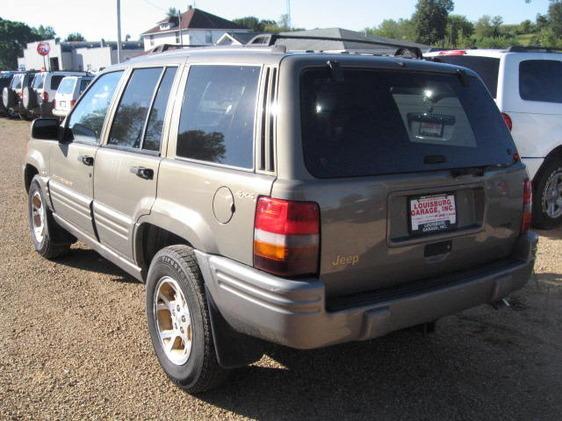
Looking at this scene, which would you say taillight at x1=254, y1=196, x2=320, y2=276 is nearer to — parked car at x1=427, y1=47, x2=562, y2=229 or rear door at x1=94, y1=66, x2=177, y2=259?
rear door at x1=94, y1=66, x2=177, y2=259

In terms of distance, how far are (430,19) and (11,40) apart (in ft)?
272

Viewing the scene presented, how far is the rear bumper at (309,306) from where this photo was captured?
2604 millimetres

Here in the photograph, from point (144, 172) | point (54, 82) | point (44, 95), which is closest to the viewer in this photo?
point (144, 172)

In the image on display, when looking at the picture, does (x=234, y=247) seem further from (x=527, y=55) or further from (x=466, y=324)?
(x=527, y=55)

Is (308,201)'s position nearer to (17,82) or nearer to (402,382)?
(402,382)

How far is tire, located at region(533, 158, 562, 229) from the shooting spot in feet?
21.8

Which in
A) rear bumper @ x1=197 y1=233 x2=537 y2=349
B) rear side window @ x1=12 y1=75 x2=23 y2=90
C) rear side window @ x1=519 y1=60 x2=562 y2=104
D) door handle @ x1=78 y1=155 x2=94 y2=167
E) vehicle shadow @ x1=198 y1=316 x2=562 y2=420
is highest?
rear side window @ x1=12 y1=75 x2=23 y2=90

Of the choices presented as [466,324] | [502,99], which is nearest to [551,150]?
[502,99]

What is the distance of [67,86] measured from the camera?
19.0 meters

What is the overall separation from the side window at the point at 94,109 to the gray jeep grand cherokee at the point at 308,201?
0.59m

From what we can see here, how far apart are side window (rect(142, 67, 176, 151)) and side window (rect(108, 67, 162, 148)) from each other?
0.09 m

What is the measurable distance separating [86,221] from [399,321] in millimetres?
2659

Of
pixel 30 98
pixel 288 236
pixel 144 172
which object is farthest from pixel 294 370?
pixel 30 98

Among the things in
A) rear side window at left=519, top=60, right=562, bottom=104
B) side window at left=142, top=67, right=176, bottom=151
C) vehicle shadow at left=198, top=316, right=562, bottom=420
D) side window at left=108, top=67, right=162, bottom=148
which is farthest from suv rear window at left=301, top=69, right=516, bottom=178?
rear side window at left=519, top=60, right=562, bottom=104
